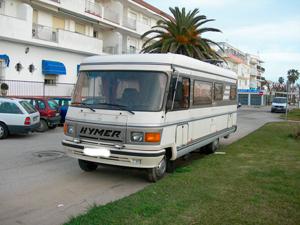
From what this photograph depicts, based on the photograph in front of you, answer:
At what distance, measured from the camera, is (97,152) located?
7.34 metres

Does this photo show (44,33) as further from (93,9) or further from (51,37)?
(93,9)

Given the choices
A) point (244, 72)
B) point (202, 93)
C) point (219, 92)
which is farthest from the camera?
point (244, 72)

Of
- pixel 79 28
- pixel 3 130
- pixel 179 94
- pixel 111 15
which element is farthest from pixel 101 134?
pixel 111 15

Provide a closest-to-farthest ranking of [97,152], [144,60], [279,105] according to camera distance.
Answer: [97,152] → [144,60] → [279,105]

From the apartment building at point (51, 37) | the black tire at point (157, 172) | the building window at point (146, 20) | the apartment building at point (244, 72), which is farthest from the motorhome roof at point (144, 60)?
the apartment building at point (244, 72)

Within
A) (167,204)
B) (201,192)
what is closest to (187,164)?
(201,192)

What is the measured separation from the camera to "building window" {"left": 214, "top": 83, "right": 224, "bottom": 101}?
445 inches

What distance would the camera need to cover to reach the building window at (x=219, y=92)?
1130cm

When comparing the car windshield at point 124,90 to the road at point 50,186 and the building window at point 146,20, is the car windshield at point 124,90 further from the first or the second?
the building window at point 146,20

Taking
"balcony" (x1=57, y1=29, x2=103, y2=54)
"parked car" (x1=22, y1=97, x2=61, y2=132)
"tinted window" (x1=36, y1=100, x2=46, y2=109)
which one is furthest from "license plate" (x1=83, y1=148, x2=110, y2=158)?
"balcony" (x1=57, y1=29, x2=103, y2=54)

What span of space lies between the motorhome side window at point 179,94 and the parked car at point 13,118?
7.28 meters

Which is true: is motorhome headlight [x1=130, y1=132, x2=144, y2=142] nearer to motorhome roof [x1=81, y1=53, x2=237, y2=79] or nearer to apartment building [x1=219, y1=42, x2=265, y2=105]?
motorhome roof [x1=81, y1=53, x2=237, y2=79]

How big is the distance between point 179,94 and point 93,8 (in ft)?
85.6

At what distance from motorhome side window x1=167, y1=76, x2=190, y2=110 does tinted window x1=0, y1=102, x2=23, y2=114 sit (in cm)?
748
